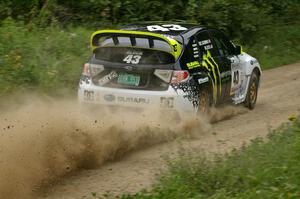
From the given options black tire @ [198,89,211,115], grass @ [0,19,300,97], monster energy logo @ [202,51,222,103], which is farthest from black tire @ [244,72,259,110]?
grass @ [0,19,300,97]

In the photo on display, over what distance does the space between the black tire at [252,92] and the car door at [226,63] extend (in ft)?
2.23

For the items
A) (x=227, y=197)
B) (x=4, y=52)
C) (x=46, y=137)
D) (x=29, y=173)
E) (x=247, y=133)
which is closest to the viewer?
(x=227, y=197)

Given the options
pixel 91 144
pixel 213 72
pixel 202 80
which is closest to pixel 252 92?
pixel 213 72

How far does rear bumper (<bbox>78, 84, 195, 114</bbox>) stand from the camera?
32.0 feet

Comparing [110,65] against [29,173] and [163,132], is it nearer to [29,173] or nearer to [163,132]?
[163,132]

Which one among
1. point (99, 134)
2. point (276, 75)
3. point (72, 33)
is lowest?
point (276, 75)

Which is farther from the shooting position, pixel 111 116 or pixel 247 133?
pixel 247 133

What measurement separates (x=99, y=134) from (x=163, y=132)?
1.17 metres

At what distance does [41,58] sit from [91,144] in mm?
4573

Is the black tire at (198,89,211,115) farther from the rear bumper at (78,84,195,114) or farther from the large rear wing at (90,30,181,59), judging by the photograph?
the large rear wing at (90,30,181,59)

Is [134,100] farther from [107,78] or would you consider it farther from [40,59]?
[40,59]

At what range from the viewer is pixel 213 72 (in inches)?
428

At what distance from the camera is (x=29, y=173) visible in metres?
7.70

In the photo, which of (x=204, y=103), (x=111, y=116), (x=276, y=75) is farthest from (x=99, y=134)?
(x=276, y=75)
